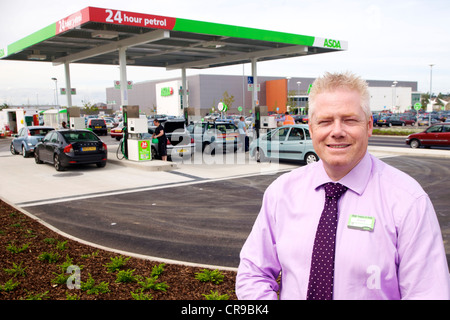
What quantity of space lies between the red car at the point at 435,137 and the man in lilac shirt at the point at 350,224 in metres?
20.6

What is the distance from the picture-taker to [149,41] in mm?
16953

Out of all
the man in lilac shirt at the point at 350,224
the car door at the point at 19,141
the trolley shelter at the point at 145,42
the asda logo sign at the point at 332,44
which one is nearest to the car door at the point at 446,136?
the trolley shelter at the point at 145,42

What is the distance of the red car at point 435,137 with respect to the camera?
64.7ft

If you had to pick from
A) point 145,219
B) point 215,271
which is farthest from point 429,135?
point 215,271

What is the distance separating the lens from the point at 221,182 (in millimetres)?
12141

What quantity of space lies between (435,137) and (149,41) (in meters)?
15.0

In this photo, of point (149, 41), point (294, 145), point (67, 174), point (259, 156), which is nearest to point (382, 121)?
point (259, 156)

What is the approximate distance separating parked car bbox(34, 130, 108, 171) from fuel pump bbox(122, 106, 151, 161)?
1437 millimetres

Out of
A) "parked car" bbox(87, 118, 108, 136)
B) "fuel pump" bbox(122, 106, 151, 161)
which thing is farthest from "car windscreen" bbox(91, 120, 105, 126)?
"fuel pump" bbox(122, 106, 151, 161)

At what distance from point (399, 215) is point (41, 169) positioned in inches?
625

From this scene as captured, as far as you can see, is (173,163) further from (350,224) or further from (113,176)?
(350,224)

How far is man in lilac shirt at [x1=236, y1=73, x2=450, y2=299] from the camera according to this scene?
1.63 metres

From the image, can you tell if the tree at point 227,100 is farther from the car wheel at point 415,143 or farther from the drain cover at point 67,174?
the drain cover at point 67,174
